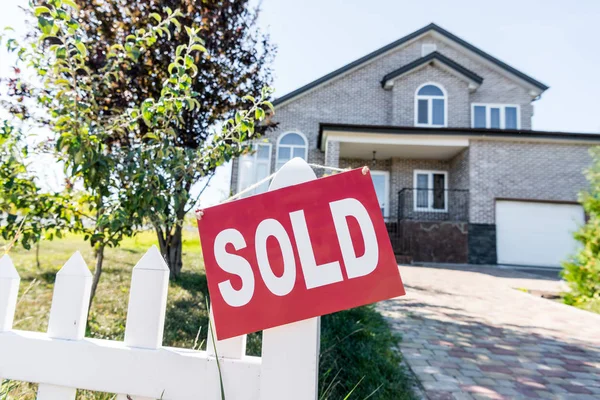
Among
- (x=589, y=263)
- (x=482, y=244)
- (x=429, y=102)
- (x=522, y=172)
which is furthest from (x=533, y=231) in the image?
(x=589, y=263)

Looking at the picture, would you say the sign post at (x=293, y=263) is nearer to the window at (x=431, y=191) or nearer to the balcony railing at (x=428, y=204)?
the balcony railing at (x=428, y=204)

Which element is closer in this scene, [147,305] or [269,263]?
Result: [269,263]

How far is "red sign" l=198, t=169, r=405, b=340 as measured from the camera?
91cm

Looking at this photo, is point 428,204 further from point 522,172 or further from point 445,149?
point 522,172

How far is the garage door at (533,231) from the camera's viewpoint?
11594mm

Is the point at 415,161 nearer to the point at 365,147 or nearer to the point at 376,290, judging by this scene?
the point at 365,147

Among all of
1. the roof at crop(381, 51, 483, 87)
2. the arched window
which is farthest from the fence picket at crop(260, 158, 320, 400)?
the roof at crop(381, 51, 483, 87)

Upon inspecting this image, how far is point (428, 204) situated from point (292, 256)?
13.6 m

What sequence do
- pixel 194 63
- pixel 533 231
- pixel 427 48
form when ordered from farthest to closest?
1. pixel 427 48
2. pixel 533 231
3. pixel 194 63

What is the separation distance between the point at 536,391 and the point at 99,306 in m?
3.85

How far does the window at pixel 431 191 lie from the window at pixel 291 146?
183 inches

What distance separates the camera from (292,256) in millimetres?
928

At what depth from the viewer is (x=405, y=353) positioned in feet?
9.96

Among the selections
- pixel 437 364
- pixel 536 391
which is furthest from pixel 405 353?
pixel 536 391
